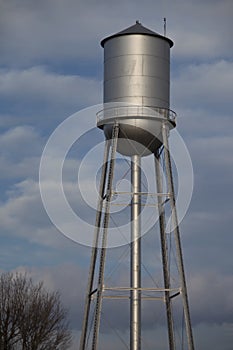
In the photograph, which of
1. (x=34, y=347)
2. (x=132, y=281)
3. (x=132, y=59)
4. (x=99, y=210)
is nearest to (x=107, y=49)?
(x=132, y=59)

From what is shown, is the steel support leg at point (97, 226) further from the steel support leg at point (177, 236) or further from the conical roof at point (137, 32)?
the conical roof at point (137, 32)

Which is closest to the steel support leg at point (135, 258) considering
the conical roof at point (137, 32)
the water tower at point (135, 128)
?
the water tower at point (135, 128)

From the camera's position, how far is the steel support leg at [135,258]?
123 ft

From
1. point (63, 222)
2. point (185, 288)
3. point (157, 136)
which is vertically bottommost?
point (185, 288)

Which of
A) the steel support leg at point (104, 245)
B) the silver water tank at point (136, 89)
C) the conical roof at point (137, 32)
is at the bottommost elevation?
the steel support leg at point (104, 245)

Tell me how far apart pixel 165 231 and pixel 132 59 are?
303 inches

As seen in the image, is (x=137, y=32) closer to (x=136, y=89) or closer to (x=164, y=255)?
(x=136, y=89)

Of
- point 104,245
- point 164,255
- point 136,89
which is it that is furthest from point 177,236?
point 136,89

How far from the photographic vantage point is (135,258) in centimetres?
3834

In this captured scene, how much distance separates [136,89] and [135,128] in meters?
1.68

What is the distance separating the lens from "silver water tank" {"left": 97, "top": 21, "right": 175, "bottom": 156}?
125 ft

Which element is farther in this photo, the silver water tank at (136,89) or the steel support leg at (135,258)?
the silver water tank at (136,89)

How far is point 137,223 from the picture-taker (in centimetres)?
3881

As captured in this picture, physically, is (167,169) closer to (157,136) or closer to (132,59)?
(157,136)
